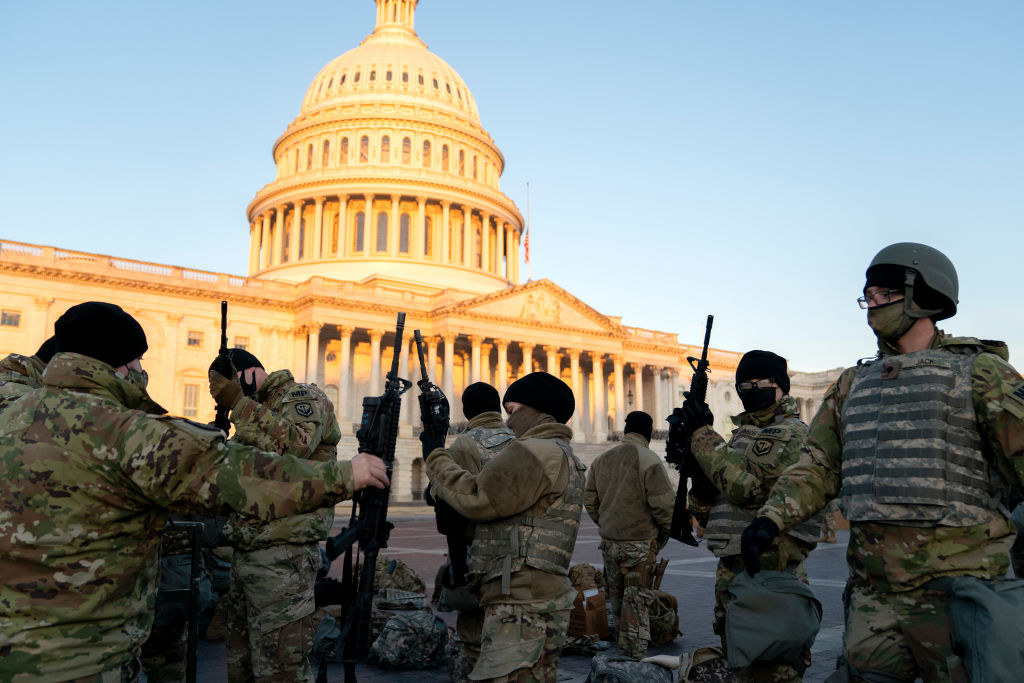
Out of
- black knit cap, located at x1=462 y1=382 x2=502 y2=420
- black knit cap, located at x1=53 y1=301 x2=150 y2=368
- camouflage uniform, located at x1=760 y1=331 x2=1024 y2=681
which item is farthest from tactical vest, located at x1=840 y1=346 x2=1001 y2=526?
black knit cap, located at x1=53 y1=301 x2=150 y2=368

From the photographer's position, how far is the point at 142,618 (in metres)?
3.15

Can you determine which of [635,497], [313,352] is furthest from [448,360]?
[635,497]

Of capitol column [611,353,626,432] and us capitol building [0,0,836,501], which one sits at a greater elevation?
us capitol building [0,0,836,501]

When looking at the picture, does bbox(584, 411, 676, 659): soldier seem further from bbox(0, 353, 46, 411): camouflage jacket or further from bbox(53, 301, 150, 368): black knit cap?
bbox(53, 301, 150, 368): black knit cap

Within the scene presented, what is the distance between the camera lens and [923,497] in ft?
10.8

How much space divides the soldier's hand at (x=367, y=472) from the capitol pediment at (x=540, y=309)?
1784 inches

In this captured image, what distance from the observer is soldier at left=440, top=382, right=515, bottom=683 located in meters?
5.00

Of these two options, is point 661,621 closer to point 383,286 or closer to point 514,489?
point 514,489

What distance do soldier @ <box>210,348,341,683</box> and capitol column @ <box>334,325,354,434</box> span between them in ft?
132

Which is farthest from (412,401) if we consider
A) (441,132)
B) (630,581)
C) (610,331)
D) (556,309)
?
(630,581)

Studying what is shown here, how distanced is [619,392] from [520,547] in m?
54.5

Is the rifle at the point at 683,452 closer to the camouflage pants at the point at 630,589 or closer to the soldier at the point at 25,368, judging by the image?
the camouflage pants at the point at 630,589

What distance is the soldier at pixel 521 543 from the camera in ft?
13.1

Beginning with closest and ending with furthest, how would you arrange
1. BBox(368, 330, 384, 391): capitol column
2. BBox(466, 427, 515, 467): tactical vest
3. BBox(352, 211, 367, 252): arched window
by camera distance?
BBox(466, 427, 515, 467): tactical vest, BBox(368, 330, 384, 391): capitol column, BBox(352, 211, 367, 252): arched window
